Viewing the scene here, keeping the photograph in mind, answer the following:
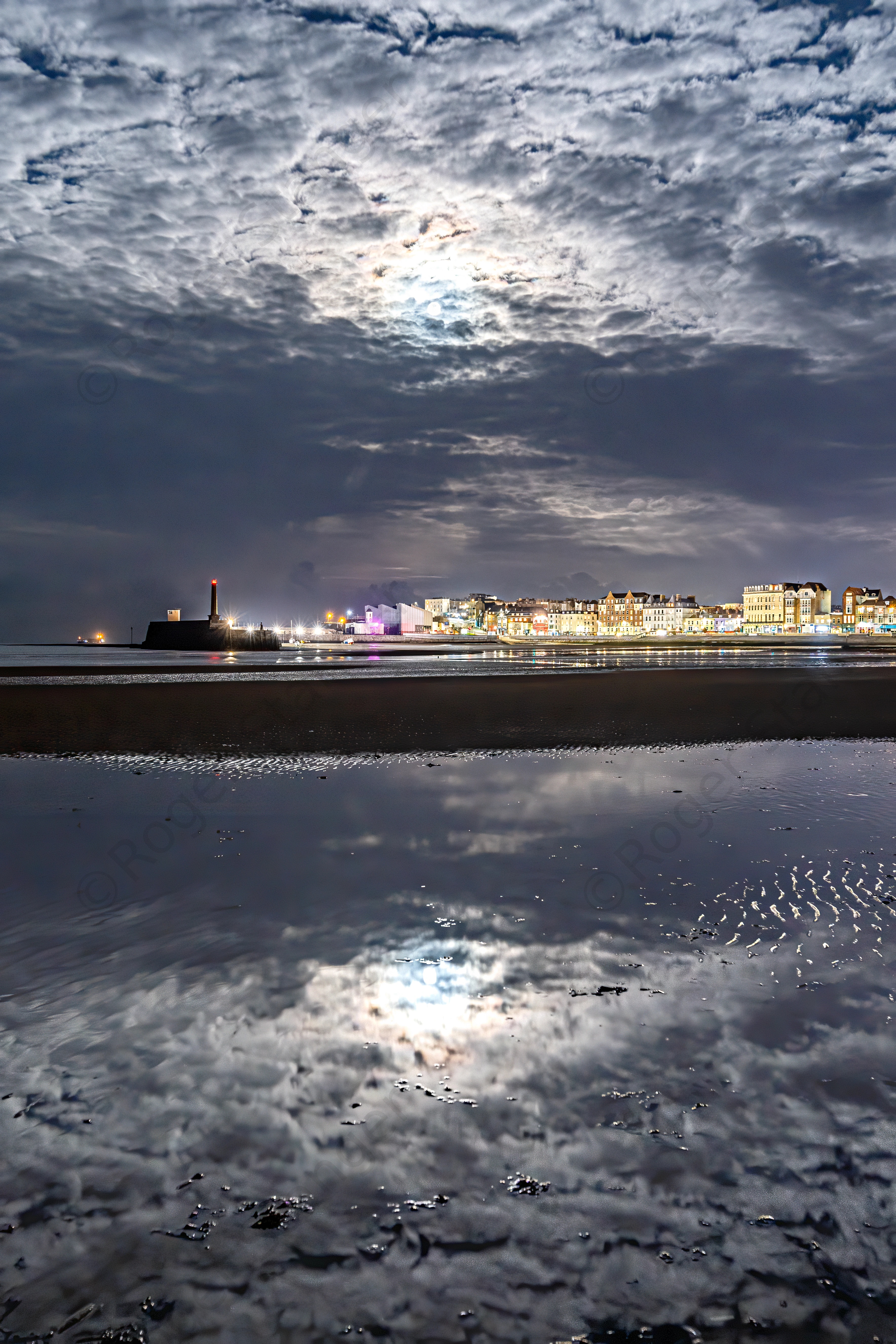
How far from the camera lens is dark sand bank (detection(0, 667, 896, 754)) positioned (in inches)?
640

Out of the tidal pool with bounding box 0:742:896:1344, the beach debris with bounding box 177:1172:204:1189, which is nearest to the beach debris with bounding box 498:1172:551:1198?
the tidal pool with bounding box 0:742:896:1344

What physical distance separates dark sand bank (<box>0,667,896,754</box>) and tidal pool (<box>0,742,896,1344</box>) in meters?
8.55

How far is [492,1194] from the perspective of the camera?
2.92 m

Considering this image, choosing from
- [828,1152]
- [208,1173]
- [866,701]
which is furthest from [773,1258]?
[866,701]

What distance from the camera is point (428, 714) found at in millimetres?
21656

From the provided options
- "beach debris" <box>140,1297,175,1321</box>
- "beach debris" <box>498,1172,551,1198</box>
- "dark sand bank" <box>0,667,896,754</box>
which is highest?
"dark sand bank" <box>0,667,896,754</box>

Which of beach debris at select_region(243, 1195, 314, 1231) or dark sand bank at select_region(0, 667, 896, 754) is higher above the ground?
dark sand bank at select_region(0, 667, 896, 754)

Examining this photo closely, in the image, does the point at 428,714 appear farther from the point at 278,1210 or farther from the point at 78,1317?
the point at 78,1317

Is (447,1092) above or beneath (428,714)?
beneath

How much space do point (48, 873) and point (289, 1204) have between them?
17.3 feet

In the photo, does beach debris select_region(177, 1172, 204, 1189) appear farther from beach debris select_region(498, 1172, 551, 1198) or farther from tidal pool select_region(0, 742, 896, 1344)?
beach debris select_region(498, 1172, 551, 1198)

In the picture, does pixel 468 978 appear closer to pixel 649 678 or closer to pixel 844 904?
pixel 844 904

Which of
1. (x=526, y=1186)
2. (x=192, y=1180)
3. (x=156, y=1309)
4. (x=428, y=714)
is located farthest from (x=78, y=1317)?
(x=428, y=714)

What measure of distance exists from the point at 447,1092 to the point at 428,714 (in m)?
18.1
